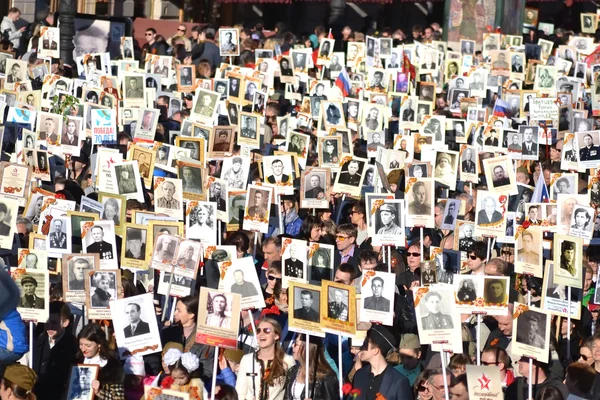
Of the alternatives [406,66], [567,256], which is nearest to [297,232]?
[567,256]

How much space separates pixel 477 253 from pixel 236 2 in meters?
23.4

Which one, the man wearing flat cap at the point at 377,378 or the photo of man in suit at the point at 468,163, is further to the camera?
the photo of man in suit at the point at 468,163

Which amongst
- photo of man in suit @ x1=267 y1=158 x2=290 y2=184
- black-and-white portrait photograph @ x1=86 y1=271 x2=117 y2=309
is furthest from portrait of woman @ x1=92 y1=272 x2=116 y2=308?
photo of man in suit @ x1=267 y1=158 x2=290 y2=184

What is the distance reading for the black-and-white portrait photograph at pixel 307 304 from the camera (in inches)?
360

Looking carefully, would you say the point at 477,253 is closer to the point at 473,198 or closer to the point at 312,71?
the point at 473,198

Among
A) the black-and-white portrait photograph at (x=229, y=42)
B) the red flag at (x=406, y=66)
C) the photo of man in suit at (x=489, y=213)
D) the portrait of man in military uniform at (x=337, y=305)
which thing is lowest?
the portrait of man in military uniform at (x=337, y=305)

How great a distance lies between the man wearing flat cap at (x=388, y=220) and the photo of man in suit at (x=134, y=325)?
9.82 feet

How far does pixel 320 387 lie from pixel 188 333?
113 cm

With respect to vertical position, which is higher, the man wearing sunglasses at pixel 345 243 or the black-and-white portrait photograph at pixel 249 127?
the black-and-white portrait photograph at pixel 249 127

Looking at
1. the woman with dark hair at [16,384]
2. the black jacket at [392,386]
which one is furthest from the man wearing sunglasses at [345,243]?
the woman with dark hair at [16,384]

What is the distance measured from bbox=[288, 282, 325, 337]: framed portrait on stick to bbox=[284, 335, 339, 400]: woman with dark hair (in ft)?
0.60

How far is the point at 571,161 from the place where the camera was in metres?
15.0

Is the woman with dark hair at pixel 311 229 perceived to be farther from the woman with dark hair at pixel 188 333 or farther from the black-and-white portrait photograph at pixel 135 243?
the woman with dark hair at pixel 188 333

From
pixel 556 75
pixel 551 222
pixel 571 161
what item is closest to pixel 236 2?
pixel 556 75
